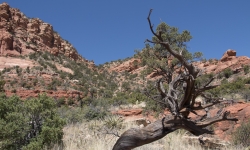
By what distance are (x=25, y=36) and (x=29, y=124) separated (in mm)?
45916

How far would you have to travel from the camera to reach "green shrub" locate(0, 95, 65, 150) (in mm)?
4504

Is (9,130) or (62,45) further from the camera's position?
(62,45)

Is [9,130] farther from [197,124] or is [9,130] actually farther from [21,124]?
[197,124]

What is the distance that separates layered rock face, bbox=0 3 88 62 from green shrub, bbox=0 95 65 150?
1442 inches

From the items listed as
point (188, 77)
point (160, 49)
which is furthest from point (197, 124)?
point (160, 49)

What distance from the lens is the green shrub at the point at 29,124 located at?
14.8ft

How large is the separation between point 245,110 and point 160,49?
11.8 m

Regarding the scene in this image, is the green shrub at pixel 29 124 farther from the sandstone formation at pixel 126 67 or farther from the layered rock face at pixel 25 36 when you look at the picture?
the sandstone formation at pixel 126 67

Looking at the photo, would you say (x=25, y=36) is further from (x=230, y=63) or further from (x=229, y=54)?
(x=229, y=54)

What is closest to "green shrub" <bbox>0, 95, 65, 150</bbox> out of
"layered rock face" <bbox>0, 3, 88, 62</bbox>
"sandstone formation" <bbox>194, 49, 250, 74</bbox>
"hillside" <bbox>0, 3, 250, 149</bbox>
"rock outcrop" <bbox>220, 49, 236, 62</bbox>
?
"hillside" <bbox>0, 3, 250, 149</bbox>

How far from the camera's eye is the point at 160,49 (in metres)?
20.0

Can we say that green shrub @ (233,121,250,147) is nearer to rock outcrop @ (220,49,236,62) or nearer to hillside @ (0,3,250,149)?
hillside @ (0,3,250,149)

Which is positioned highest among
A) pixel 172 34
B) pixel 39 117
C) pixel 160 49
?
pixel 172 34

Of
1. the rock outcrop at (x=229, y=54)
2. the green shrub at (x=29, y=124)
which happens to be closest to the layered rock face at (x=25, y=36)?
the rock outcrop at (x=229, y=54)
